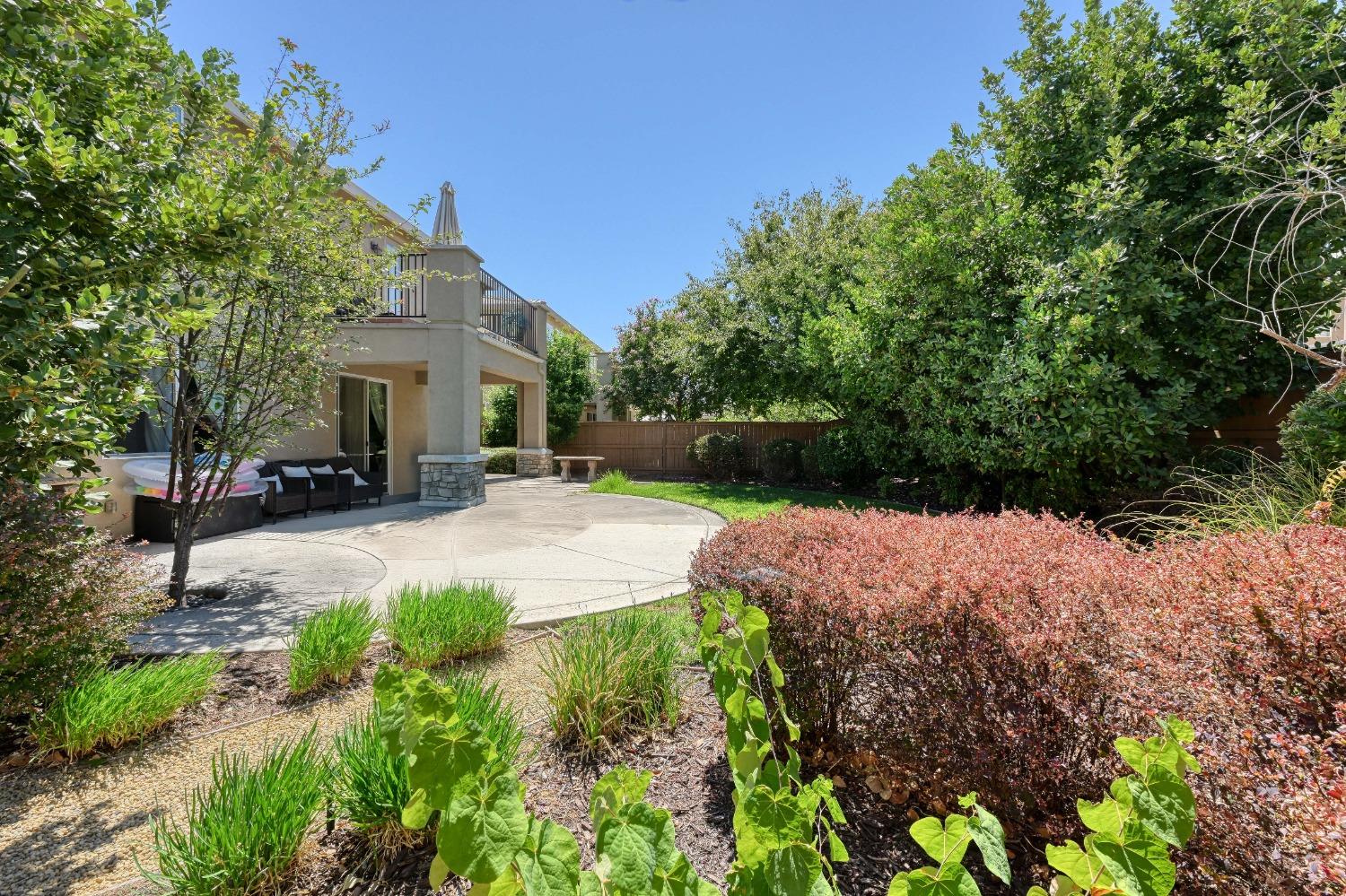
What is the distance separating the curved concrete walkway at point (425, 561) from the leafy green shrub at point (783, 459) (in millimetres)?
5922

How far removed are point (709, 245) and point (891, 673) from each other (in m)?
19.2

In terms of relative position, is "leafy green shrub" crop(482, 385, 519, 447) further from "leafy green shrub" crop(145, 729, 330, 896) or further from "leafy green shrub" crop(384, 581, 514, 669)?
"leafy green shrub" crop(145, 729, 330, 896)

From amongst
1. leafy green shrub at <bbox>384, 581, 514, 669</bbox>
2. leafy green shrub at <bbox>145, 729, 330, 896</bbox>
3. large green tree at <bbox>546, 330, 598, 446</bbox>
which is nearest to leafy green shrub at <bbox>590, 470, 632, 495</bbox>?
large green tree at <bbox>546, 330, 598, 446</bbox>

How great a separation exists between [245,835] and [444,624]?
1901 millimetres

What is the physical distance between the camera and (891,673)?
226cm

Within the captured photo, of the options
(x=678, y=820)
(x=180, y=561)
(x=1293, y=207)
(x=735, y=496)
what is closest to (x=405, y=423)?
(x=735, y=496)

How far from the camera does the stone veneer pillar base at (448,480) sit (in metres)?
10.5

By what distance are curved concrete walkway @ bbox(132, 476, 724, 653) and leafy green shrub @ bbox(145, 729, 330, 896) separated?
2502mm

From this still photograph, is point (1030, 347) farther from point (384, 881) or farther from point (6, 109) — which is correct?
point (6, 109)

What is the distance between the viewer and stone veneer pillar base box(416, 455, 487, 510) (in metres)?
10.5

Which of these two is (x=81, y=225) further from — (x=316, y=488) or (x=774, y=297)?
(x=774, y=297)

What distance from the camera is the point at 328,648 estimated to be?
10.7ft

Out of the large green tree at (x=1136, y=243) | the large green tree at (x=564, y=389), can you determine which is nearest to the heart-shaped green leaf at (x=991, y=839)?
the large green tree at (x=1136, y=243)

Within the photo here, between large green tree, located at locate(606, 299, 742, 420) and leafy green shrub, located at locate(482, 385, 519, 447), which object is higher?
large green tree, located at locate(606, 299, 742, 420)
